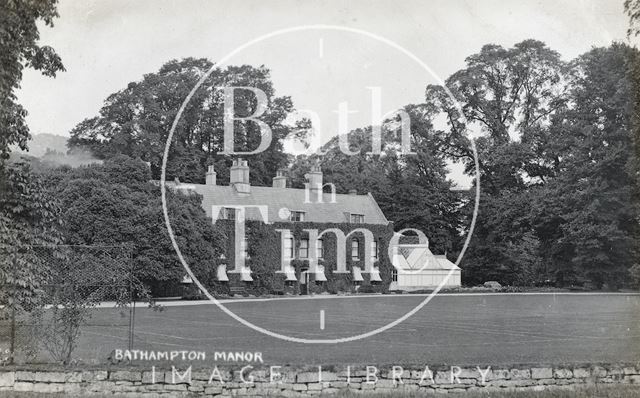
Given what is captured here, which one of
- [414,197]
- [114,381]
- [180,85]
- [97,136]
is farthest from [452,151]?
[114,381]

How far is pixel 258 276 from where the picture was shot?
42.4 m

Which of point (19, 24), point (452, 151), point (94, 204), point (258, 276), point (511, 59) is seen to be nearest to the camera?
point (19, 24)

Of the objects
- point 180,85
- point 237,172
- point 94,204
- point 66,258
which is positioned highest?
point 180,85

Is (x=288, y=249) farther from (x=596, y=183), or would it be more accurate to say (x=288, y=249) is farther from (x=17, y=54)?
(x=17, y=54)

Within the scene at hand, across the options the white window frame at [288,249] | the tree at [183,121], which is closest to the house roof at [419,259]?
the white window frame at [288,249]

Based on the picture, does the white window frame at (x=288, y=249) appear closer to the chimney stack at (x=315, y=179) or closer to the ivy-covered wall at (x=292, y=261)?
the ivy-covered wall at (x=292, y=261)

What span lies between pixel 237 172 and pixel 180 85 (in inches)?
277

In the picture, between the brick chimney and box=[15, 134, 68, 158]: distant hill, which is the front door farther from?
box=[15, 134, 68, 158]: distant hill

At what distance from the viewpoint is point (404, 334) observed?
718 inches

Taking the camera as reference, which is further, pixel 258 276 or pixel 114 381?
pixel 258 276

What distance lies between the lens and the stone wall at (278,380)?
393 inches

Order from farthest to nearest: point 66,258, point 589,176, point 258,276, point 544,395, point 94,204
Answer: point 258,276
point 589,176
point 94,204
point 66,258
point 544,395

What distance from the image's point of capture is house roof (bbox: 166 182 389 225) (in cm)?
4362

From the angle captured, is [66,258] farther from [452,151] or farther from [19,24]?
[452,151]
